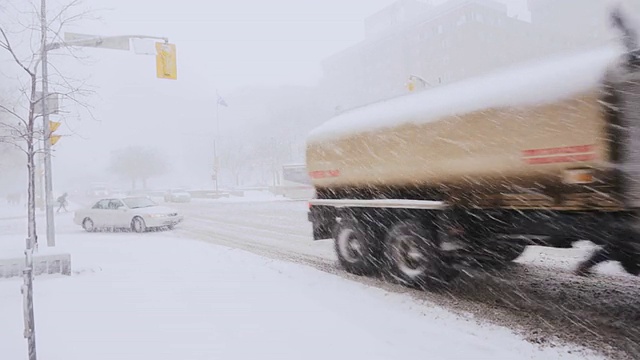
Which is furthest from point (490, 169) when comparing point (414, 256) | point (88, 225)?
point (88, 225)

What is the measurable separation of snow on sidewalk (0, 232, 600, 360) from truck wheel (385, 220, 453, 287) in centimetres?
58

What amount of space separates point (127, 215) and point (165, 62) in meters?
6.65

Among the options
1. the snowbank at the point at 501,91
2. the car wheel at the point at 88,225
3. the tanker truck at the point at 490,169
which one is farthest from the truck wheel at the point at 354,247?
the car wheel at the point at 88,225

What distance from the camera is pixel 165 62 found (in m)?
13.0

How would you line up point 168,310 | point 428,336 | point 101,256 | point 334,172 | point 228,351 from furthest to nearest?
1. point 101,256
2. point 334,172
3. point 168,310
4. point 428,336
5. point 228,351

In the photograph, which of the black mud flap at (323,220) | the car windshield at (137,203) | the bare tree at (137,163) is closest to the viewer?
the black mud flap at (323,220)

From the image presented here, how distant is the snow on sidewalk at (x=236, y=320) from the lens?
4.30m

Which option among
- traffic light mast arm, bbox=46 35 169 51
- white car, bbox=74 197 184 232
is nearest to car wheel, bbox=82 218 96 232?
white car, bbox=74 197 184 232

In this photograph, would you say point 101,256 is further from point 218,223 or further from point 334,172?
point 218,223

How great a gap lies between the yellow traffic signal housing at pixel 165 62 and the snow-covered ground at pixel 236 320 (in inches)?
275

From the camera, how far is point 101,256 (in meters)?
9.51

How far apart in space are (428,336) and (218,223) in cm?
1410

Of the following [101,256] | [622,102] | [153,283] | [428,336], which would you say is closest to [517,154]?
[622,102]

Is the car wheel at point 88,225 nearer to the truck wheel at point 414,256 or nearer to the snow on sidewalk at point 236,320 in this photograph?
the snow on sidewalk at point 236,320
